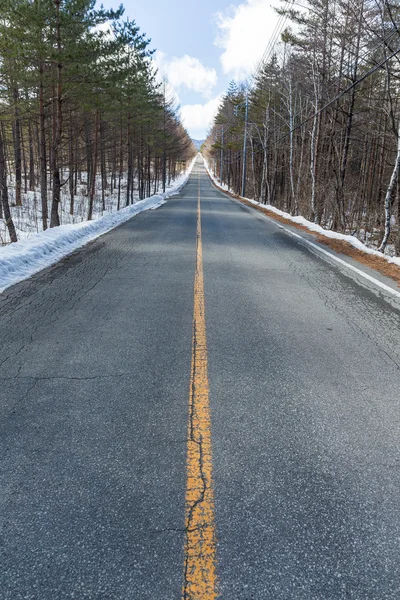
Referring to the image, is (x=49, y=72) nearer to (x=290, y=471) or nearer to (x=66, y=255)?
(x=66, y=255)

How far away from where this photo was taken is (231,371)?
11.2ft

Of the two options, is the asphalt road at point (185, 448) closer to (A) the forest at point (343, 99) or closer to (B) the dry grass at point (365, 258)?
(B) the dry grass at point (365, 258)

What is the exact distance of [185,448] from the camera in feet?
7.90

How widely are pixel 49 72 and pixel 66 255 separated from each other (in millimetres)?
10943

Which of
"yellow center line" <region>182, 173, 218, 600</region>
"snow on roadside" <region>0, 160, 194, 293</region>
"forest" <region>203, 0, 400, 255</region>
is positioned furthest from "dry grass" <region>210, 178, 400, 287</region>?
"snow on roadside" <region>0, 160, 194, 293</region>

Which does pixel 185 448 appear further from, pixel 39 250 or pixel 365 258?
pixel 365 258

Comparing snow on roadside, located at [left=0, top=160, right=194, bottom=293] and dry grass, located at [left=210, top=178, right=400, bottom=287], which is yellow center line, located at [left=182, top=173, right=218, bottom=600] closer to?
snow on roadside, located at [left=0, top=160, right=194, bottom=293]

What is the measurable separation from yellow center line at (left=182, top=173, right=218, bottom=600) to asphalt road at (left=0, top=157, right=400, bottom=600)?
0.04 metres

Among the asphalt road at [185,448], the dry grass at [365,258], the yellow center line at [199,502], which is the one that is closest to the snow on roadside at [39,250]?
the asphalt road at [185,448]

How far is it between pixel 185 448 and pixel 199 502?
437 millimetres

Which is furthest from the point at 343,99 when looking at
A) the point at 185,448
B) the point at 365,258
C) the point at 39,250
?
the point at 185,448

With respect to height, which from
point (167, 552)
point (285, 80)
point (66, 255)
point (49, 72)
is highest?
point (285, 80)

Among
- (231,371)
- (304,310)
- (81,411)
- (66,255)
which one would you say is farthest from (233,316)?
(66,255)

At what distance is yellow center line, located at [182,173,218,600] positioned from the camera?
5.23 feet
